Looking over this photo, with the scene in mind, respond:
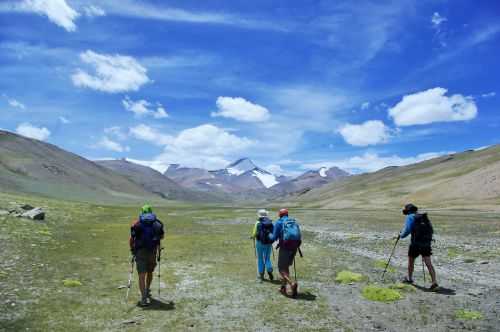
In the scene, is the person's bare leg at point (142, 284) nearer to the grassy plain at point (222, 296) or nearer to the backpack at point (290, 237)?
the grassy plain at point (222, 296)

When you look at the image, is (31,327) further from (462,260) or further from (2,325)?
(462,260)

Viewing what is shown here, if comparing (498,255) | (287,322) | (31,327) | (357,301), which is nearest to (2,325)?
(31,327)

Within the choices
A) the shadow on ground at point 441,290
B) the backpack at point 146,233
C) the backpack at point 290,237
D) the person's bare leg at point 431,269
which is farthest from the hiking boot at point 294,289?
the person's bare leg at point 431,269

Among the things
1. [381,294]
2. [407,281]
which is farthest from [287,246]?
[407,281]

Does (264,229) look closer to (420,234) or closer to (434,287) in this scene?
(420,234)

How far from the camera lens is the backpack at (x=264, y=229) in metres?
17.3

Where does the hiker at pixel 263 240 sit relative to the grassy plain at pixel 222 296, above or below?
above

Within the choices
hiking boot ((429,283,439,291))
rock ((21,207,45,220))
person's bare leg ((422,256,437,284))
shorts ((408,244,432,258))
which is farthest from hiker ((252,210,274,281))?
rock ((21,207,45,220))

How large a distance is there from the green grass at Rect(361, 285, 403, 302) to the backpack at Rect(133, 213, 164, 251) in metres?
7.96

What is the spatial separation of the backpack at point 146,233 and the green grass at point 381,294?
26.1 feet

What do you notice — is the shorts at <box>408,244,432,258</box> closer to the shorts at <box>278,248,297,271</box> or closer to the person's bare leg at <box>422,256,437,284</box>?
the person's bare leg at <box>422,256,437,284</box>

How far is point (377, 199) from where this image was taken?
159 m

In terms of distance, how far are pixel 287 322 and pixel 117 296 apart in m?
6.29

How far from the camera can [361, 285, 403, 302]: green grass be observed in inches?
569
